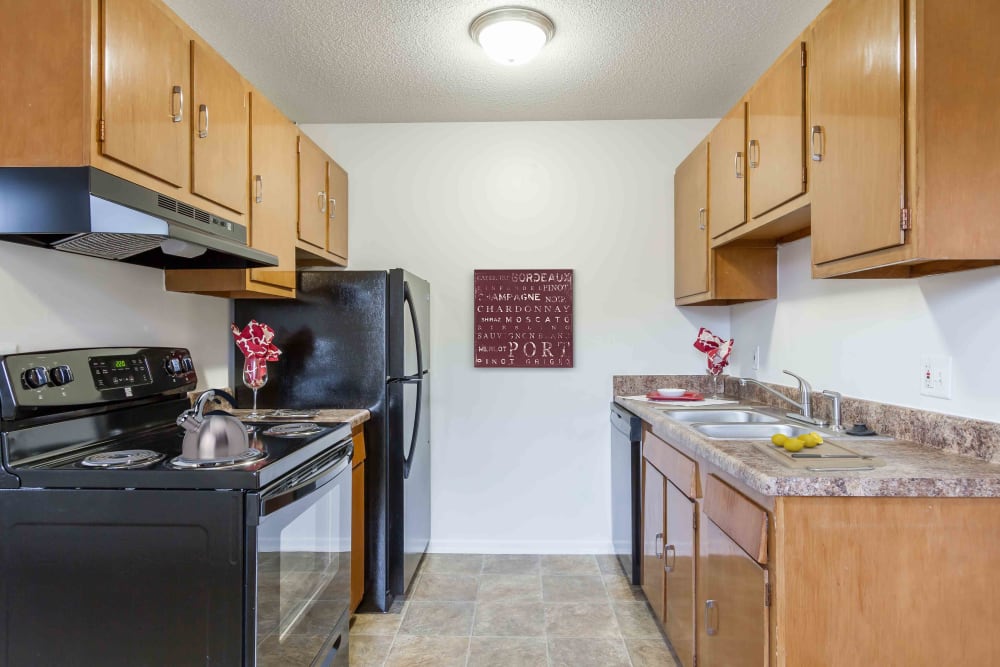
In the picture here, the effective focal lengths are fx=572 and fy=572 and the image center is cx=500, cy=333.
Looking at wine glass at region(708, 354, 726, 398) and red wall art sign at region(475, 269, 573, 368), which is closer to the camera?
wine glass at region(708, 354, 726, 398)

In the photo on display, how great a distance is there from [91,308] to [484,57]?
1.83 metres

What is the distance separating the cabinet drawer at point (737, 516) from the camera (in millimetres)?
1327

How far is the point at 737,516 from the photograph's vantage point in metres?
1.47

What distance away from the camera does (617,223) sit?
10.8 feet

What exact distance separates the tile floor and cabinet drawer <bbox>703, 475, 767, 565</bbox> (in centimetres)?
89

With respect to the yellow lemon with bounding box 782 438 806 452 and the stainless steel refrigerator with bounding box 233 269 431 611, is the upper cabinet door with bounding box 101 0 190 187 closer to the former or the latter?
the stainless steel refrigerator with bounding box 233 269 431 611

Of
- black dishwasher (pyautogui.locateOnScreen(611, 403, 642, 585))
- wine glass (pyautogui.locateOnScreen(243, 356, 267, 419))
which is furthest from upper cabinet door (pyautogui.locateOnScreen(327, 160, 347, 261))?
black dishwasher (pyautogui.locateOnScreen(611, 403, 642, 585))

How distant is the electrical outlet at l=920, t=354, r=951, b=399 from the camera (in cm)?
159

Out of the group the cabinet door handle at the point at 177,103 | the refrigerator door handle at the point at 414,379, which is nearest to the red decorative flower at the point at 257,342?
the refrigerator door handle at the point at 414,379

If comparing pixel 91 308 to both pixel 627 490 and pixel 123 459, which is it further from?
pixel 627 490

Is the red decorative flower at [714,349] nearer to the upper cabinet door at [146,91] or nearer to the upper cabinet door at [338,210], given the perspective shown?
the upper cabinet door at [338,210]

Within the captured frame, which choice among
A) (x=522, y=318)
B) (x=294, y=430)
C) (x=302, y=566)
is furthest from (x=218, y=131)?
(x=522, y=318)

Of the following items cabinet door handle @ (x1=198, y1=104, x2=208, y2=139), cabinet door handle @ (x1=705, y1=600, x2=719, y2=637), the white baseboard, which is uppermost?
cabinet door handle @ (x1=198, y1=104, x2=208, y2=139)

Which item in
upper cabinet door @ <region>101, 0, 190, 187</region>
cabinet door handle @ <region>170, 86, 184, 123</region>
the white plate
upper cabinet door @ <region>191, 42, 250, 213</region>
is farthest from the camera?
the white plate
